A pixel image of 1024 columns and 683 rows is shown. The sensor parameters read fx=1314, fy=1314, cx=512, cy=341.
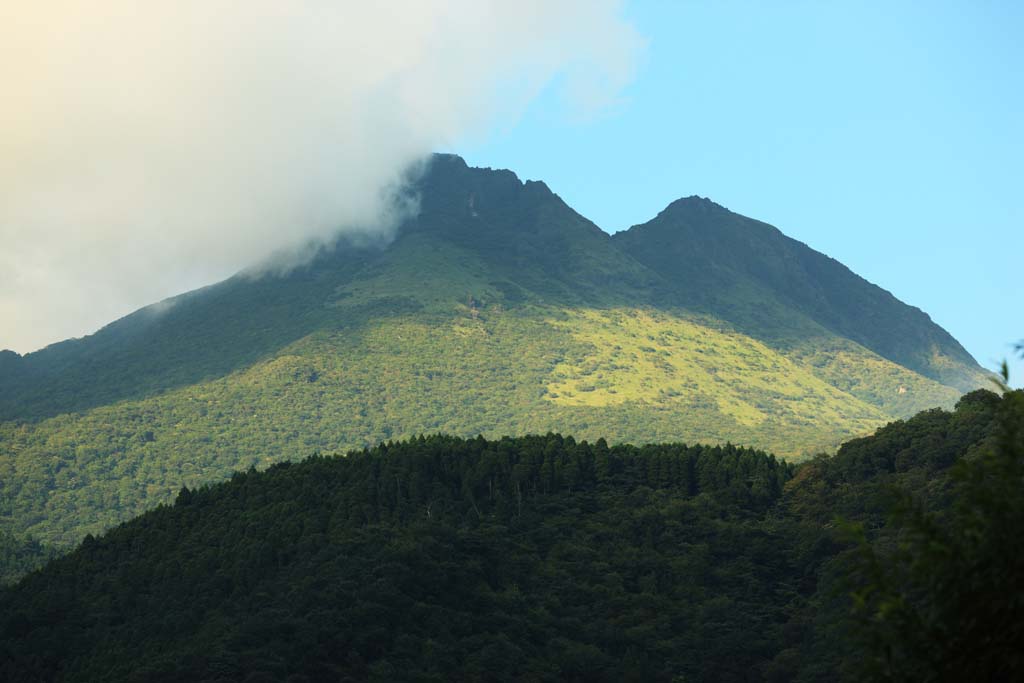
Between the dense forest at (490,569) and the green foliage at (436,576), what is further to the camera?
the green foliage at (436,576)

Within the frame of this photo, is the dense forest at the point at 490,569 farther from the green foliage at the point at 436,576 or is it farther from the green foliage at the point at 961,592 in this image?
the green foliage at the point at 961,592

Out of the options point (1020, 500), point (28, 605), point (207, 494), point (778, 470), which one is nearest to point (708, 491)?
point (778, 470)

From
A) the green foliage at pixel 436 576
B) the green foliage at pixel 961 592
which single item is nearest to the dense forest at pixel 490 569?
the green foliage at pixel 436 576

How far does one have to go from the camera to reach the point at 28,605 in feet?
419

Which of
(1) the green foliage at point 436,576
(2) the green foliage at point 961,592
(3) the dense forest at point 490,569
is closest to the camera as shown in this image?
(2) the green foliage at point 961,592

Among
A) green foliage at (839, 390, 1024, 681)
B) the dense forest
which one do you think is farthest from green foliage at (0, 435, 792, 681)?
green foliage at (839, 390, 1024, 681)

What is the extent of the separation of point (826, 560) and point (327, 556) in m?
45.8

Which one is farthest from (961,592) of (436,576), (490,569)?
(490,569)

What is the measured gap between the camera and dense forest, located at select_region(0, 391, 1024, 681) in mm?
107875

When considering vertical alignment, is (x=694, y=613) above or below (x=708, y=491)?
below

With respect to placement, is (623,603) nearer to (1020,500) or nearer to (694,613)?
(694,613)

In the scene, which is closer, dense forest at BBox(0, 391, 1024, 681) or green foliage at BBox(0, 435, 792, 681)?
Answer: dense forest at BBox(0, 391, 1024, 681)

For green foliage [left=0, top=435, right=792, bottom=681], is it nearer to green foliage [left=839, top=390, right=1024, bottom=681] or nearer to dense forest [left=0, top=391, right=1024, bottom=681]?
dense forest [left=0, top=391, right=1024, bottom=681]

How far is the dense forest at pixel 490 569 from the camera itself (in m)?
108
